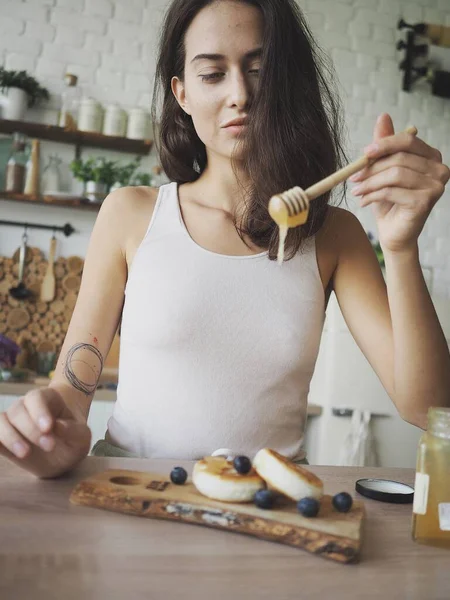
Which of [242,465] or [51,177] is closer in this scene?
[242,465]

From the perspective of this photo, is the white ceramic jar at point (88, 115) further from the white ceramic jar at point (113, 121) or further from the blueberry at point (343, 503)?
the blueberry at point (343, 503)

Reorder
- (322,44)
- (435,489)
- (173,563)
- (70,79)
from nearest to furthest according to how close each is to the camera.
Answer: (173,563) < (435,489) < (70,79) < (322,44)

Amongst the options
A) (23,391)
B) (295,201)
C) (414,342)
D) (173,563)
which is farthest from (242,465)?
(23,391)

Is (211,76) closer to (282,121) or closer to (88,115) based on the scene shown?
(282,121)

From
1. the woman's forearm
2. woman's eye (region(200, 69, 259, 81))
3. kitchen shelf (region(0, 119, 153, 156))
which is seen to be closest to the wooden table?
the woman's forearm

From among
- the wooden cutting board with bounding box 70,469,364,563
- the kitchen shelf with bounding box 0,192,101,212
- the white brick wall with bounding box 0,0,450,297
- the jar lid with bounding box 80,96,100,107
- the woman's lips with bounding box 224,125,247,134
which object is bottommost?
the wooden cutting board with bounding box 70,469,364,563

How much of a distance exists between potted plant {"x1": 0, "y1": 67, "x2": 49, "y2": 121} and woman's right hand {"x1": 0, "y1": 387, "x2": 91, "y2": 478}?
238 cm

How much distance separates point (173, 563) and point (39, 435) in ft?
0.90

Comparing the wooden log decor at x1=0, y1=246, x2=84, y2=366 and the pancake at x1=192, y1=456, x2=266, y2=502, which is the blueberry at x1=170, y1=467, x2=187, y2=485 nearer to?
the pancake at x1=192, y1=456, x2=266, y2=502

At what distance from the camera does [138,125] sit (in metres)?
2.92

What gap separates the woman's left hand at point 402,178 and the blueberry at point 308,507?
39 cm

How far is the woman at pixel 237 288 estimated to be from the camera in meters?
1.05

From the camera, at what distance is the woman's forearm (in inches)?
35.0

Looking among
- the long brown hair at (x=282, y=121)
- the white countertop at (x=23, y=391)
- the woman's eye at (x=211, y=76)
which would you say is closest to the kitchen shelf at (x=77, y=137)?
the white countertop at (x=23, y=391)
